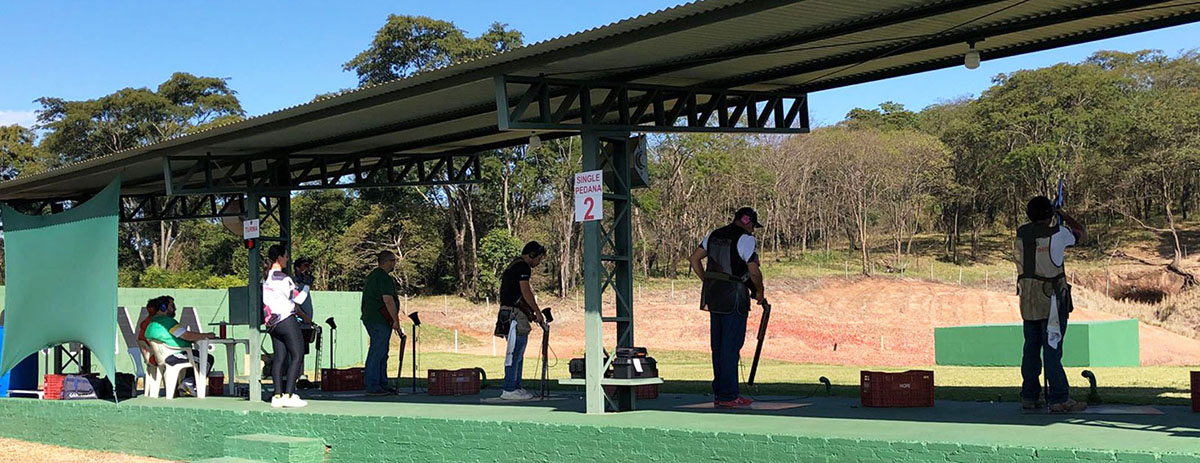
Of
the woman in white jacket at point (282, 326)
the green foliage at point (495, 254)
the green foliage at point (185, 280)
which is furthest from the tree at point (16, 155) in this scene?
the woman in white jacket at point (282, 326)

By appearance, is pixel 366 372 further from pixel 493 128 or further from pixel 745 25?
pixel 745 25

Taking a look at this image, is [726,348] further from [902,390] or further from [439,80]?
[439,80]

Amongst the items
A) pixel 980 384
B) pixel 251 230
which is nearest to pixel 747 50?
pixel 251 230

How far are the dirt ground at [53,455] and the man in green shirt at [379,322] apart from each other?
6.96 ft

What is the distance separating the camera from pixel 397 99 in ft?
32.5

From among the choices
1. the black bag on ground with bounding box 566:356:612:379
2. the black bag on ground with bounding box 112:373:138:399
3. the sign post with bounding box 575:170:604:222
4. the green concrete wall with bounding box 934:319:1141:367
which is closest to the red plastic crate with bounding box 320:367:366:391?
the black bag on ground with bounding box 112:373:138:399

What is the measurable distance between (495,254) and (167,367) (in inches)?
1452

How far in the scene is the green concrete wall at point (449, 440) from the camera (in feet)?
21.5

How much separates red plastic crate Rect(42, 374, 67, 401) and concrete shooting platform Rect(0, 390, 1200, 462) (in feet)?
1.09

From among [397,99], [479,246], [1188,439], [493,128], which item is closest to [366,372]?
[493,128]

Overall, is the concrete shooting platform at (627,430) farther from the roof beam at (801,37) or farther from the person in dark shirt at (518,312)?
the roof beam at (801,37)

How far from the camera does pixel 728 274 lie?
9305 millimetres

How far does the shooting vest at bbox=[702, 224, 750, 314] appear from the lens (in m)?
9.27

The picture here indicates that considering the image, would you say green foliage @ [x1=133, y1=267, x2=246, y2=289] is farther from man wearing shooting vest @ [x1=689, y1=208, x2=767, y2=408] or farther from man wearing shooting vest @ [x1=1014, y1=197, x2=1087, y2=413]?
man wearing shooting vest @ [x1=1014, y1=197, x2=1087, y2=413]
